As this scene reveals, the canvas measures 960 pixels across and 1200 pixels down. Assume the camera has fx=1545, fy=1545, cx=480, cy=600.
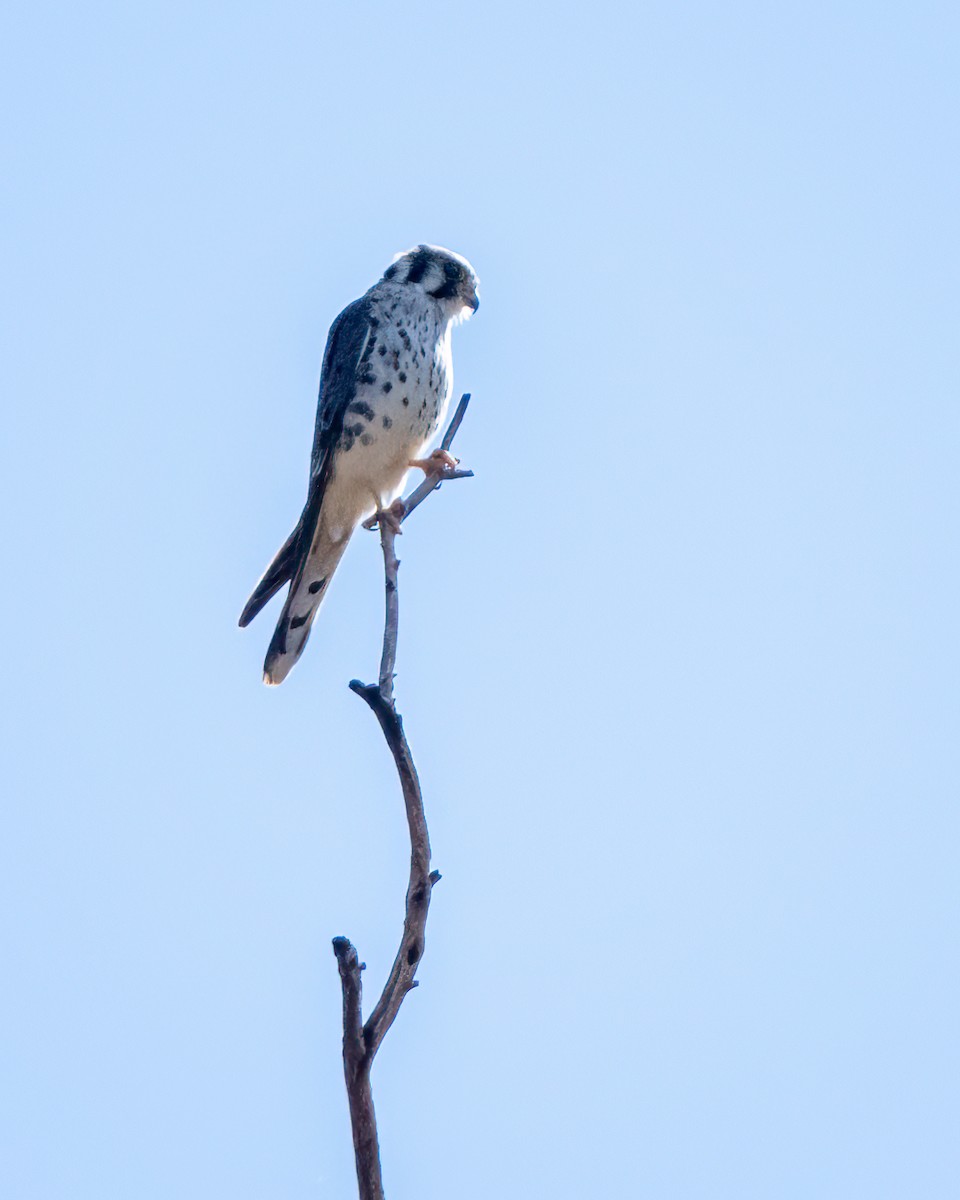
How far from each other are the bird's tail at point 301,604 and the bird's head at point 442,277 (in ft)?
3.33

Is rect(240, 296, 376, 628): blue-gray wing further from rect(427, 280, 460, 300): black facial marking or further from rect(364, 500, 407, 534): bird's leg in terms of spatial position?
rect(364, 500, 407, 534): bird's leg

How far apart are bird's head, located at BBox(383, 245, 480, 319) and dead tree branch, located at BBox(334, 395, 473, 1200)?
2.18 meters

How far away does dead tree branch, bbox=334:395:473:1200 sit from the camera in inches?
129

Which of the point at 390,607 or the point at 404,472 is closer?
the point at 390,607

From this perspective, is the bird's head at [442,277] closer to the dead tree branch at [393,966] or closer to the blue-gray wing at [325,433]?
Answer: the blue-gray wing at [325,433]

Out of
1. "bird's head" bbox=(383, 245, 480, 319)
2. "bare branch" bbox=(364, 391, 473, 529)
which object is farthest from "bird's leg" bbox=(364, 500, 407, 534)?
"bird's head" bbox=(383, 245, 480, 319)

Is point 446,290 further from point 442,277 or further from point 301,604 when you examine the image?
point 301,604

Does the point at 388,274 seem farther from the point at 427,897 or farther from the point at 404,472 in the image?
the point at 427,897

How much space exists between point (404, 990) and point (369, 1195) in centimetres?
44

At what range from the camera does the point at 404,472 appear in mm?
5828

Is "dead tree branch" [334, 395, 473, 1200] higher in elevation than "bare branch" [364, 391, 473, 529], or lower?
lower

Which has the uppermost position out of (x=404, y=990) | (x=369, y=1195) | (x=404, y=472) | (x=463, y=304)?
(x=463, y=304)

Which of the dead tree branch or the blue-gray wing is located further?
the blue-gray wing

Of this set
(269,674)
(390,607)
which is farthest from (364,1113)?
(269,674)
